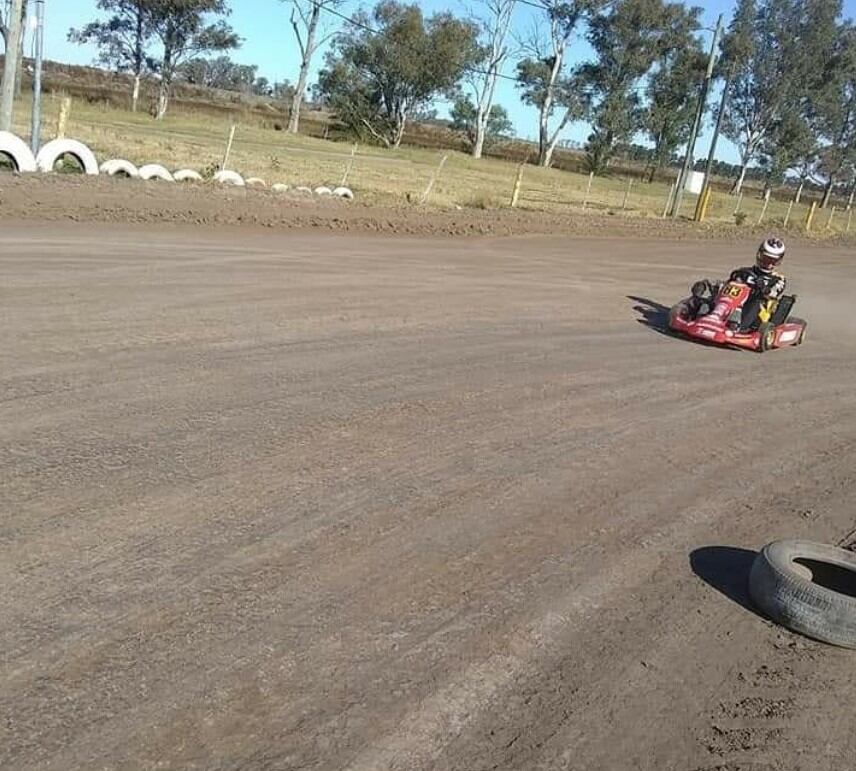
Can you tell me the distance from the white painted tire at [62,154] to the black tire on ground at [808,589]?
16287 mm

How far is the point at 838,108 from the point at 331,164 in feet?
164

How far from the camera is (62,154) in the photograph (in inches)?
731

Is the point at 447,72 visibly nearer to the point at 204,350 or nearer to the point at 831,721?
the point at 204,350

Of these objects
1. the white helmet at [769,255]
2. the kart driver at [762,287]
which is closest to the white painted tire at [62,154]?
the kart driver at [762,287]

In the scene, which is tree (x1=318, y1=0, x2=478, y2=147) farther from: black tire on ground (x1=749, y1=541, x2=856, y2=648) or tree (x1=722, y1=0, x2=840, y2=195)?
black tire on ground (x1=749, y1=541, x2=856, y2=648)

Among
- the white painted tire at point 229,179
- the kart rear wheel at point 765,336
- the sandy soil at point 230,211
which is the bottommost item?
the sandy soil at point 230,211

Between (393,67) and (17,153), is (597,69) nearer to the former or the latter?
Result: (393,67)

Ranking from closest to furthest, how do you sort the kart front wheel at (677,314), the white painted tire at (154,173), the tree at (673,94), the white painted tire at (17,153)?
the kart front wheel at (677,314), the white painted tire at (17,153), the white painted tire at (154,173), the tree at (673,94)

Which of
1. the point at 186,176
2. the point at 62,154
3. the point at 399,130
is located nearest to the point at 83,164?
the point at 62,154

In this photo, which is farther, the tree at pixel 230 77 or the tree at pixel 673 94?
the tree at pixel 230 77

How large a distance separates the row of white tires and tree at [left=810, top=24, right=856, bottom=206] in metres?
58.2

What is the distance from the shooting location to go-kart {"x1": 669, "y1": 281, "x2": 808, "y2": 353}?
1097 centimetres

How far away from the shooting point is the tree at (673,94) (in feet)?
229

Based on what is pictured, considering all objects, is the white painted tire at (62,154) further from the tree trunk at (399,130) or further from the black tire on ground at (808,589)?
the tree trunk at (399,130)
